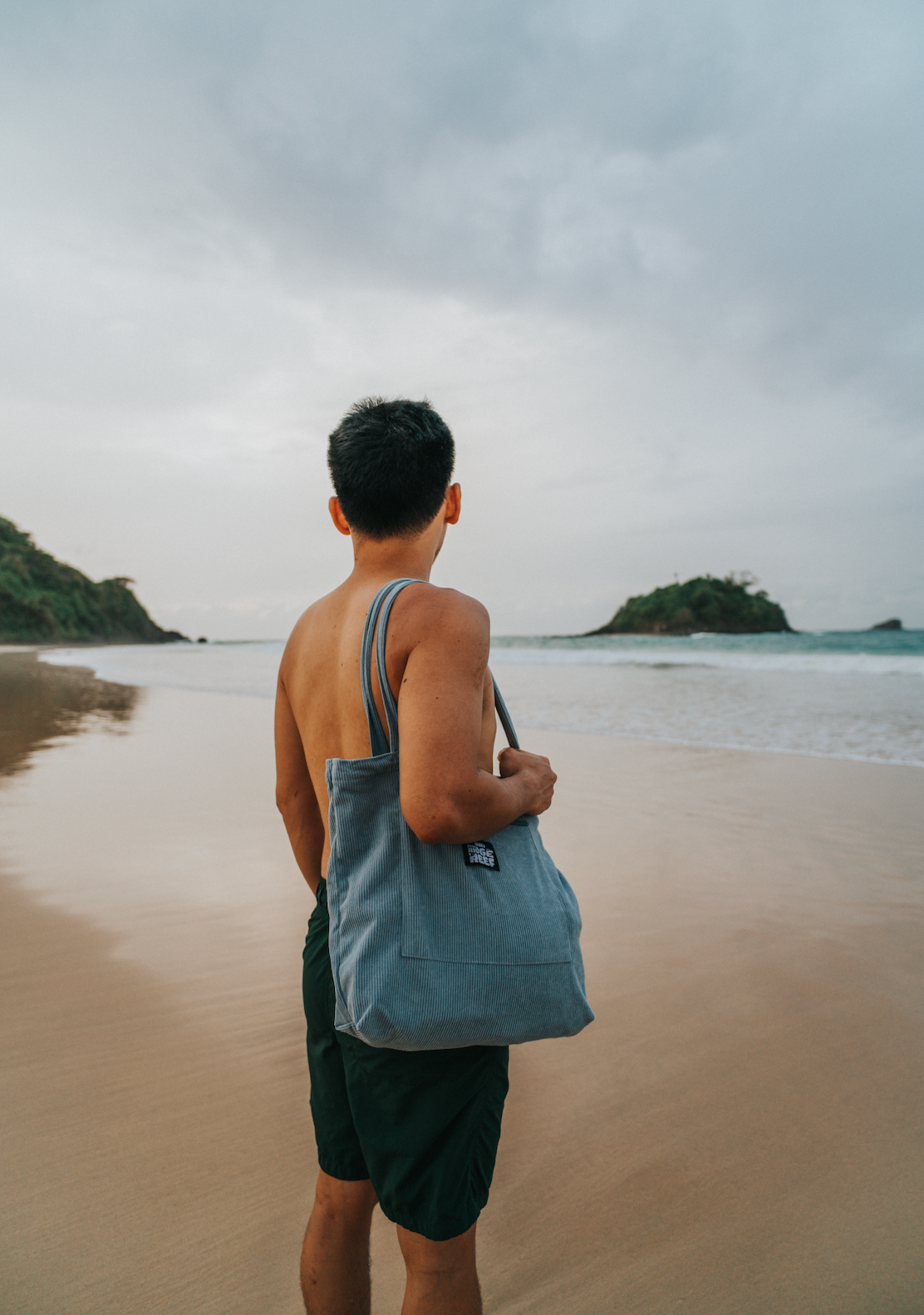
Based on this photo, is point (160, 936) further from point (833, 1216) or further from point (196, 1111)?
point (833, 1216)

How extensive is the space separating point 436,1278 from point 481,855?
0.75 metres

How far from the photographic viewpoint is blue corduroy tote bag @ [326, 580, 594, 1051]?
1.14 m

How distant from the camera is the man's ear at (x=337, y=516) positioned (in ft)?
4.91

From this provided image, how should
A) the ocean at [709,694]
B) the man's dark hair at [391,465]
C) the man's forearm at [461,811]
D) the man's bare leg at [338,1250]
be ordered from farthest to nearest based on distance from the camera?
the ocean at [709,694]
the man's bare leg at [338,1250]
the man's dark hair at [391,465]
the man's forearm at [461,811]

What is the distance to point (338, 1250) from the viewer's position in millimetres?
1477

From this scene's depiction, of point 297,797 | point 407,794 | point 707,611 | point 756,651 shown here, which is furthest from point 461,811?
point 707,611

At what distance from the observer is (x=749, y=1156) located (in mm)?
2141

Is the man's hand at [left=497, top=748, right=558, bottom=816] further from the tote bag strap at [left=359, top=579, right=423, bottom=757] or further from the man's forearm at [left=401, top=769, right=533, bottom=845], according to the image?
the tote bag strap at [left=359, top=579, right=423, bottom=757]

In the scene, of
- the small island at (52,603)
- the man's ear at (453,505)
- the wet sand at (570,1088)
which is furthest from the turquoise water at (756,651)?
the small island at (52,603)

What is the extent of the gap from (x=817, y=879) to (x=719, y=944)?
3.95 feet

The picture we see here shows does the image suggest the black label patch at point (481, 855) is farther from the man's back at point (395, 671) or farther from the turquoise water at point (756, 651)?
the turquoise water at point (756, 651)

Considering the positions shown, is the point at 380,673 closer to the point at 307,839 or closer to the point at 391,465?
the point at 391,465

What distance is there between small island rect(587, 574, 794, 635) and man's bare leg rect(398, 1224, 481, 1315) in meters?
61.3

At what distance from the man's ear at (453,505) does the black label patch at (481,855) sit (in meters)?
0.66
